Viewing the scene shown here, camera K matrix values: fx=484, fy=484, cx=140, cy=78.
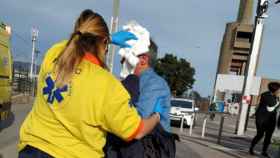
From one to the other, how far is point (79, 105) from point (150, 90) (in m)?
0.76

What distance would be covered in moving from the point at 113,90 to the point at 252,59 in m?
18.7

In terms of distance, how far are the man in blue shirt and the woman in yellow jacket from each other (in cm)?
46

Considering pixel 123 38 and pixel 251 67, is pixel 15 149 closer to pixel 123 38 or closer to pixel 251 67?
pixel 123 38

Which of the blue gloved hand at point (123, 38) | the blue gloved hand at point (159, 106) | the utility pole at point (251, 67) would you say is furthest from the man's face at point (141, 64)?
the utility pole at point (251, 67)

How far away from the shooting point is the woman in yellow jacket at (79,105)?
2404mm

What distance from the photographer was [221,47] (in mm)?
63125

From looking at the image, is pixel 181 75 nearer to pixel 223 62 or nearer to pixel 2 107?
pixel 223 62

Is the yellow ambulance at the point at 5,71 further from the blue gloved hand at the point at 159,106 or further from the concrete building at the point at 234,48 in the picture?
the concrete building at the point at 234,48

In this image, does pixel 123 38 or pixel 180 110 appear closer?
pixel 123 38

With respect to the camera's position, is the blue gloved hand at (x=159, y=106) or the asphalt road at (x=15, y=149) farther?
the asphalt road at (x=15, y=149)

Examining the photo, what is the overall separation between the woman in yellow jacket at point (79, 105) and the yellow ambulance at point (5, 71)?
8592 mm

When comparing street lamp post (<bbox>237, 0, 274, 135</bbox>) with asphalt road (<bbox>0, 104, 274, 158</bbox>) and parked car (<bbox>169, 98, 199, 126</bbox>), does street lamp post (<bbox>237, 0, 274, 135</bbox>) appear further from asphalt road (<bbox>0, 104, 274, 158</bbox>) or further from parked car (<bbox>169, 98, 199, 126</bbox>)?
asphalt road (<bbox>0, 104, 274, 158</bbox>)

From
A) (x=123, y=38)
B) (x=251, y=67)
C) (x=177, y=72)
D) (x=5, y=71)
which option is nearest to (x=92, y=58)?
(x=123, y=38)

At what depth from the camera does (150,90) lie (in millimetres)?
3066
